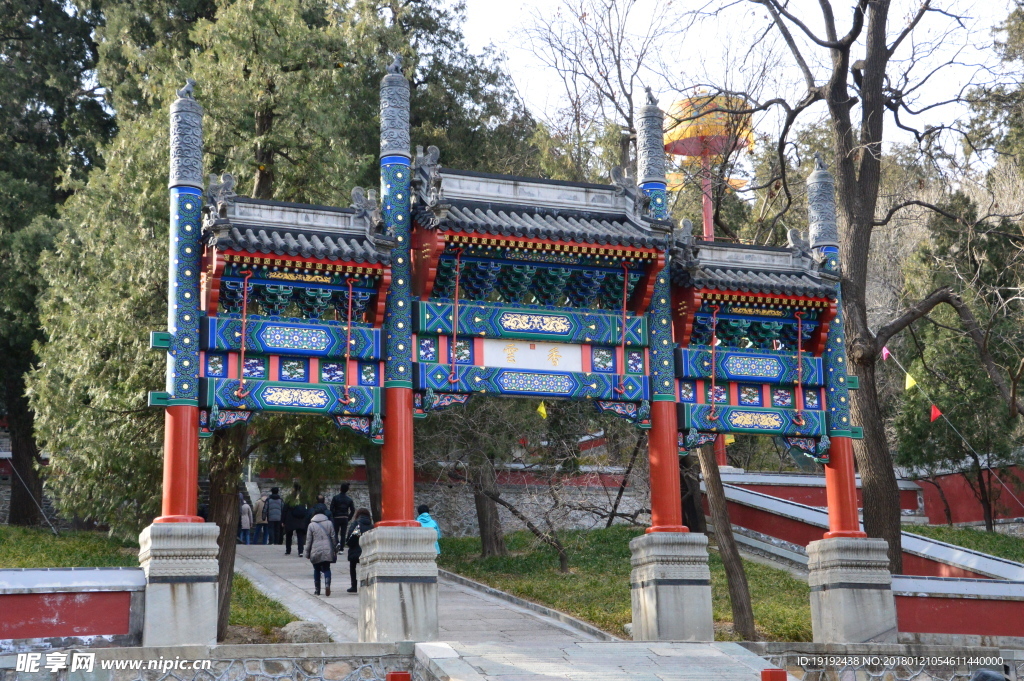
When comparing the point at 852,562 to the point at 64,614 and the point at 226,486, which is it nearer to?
the point at 226,486

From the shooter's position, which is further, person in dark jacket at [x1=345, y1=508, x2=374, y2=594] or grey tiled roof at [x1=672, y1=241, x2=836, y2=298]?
person in dark jacket at [x1=345, y1=508, x2=374, y2=594]

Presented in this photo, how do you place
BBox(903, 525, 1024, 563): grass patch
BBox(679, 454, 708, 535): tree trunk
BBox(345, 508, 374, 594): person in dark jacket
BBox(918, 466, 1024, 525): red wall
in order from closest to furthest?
BBox(345, 508, 374, 594): person in dark jacket < BBox(679, 454, 708, 535): tree trunk < BBox(903, 525, 1024, 563): grass patch < BBox(918, 466, 1024, 525): red wall

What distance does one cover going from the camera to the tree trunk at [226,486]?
54.1ft

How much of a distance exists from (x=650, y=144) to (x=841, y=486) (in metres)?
5.32

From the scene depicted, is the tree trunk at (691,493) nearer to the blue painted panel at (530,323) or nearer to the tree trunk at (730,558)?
the tree trunk at (730,558)

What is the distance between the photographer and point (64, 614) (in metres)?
11.9

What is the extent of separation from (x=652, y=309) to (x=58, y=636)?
8176mm

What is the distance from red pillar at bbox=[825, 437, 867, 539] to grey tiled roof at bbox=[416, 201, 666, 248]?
3.74m

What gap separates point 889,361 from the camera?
33281 mm

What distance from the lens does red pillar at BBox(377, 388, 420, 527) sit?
535 inches

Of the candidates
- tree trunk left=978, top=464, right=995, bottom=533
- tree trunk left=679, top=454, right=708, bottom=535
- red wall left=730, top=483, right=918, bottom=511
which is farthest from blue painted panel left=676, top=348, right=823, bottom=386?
tree trunk left=978, top=464, right=995, bottom=533

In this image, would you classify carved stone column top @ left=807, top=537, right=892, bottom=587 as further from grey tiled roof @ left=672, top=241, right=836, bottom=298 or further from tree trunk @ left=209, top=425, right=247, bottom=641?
tree trunk @ left=209, top=425, right=247, bottom=641

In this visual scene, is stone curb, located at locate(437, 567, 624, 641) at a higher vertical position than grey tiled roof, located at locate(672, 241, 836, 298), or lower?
lower

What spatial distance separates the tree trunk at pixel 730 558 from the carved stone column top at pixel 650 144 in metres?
3.89
